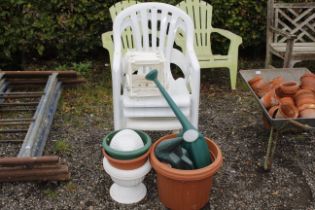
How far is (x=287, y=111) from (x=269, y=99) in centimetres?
16

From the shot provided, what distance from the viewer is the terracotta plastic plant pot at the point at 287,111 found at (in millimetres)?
2768

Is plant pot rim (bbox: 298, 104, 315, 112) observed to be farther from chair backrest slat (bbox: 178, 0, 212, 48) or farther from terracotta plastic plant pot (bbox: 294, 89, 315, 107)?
chair backrest slat (bbox: 178, 0, 212, 48)

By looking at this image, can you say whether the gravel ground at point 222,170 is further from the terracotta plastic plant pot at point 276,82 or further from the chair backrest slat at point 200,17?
the chair backrest slat at point 200,17

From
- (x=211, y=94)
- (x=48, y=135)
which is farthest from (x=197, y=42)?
(x=48, y=135)

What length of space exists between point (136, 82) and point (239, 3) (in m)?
2.30

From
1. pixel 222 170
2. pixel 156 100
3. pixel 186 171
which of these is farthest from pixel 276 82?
pixel 186 171

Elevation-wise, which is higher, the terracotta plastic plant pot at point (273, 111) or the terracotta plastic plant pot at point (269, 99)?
the terracotta plastic plant pot at point (269, 99)

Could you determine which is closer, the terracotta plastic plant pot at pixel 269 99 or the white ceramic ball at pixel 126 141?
the white ceramic ball at pixel 126 141

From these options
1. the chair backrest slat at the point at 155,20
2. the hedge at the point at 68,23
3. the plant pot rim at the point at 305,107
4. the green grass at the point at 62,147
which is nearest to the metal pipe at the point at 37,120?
the green grass at the point at 62,147

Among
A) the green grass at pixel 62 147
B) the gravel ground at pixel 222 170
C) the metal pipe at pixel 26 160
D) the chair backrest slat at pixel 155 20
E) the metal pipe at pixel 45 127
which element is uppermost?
the chair backrest slat at pixel 155 20

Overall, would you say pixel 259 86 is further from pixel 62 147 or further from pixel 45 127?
pixel 45 127

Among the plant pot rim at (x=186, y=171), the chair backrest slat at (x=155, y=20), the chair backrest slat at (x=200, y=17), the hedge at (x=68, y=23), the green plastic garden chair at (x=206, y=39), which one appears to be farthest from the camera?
the hedge at (x=68, y=23)

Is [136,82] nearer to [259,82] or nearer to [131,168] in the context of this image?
[131,168]

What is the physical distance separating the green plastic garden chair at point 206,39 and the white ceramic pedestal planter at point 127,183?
6.15 ft
